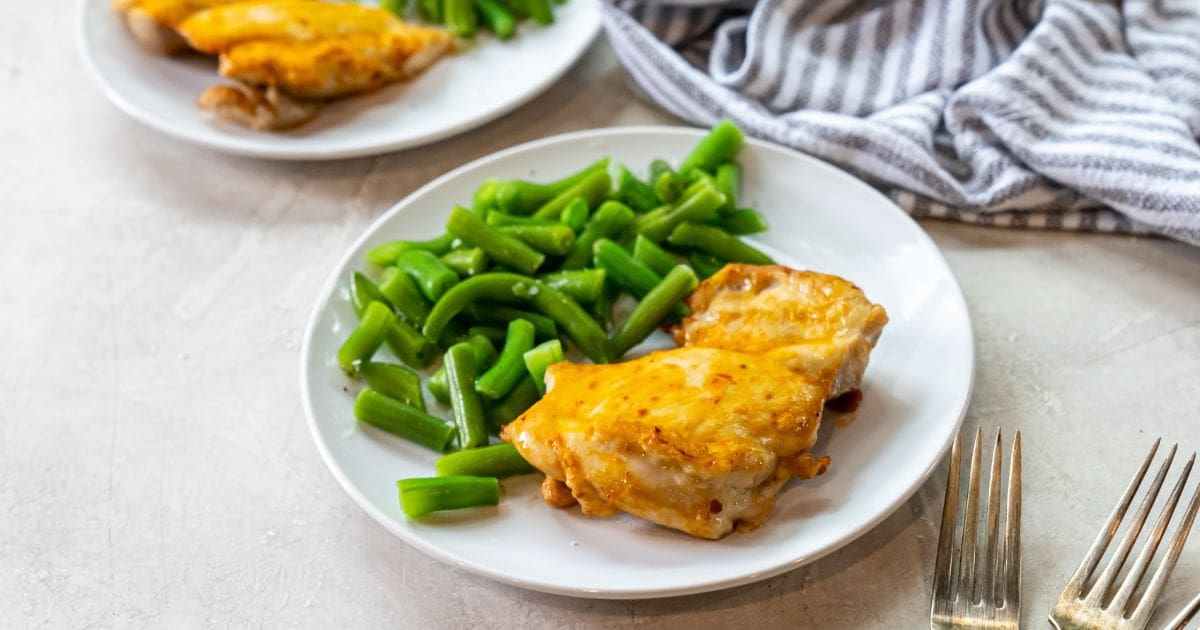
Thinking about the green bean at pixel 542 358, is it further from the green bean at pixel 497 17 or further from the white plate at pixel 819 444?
the green bean at pixel 497 17

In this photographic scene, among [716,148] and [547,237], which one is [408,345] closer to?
[547,237]

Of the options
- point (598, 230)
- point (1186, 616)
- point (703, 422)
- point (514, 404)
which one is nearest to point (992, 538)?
point (1186, 616)

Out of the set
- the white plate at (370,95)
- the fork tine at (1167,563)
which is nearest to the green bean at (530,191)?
the white plate at (370,95)

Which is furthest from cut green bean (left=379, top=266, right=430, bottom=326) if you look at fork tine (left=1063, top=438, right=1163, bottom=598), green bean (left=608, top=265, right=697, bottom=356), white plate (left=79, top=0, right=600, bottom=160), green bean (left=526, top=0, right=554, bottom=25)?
fork tine (left=1063, top=438, right=1163, bottom=598)

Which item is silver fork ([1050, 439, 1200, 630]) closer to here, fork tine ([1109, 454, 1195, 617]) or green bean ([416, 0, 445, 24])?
fork tine ([1109, 454, 1195, 617])

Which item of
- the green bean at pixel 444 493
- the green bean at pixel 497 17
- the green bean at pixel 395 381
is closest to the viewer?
the green bean at pixel 444 493
